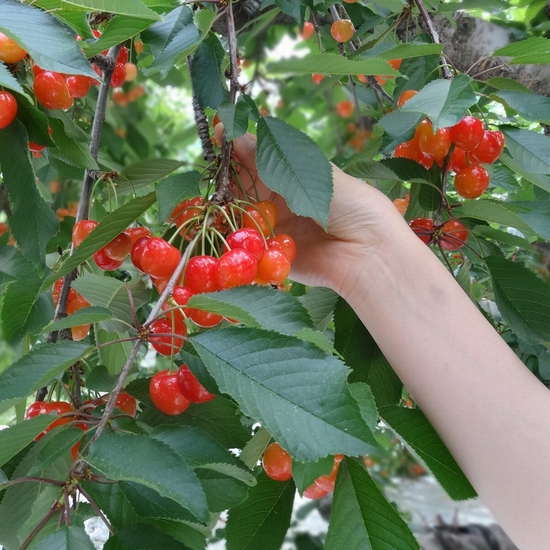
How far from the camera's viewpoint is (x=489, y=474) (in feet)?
2.54

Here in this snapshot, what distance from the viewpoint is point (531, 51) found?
2.83 feet

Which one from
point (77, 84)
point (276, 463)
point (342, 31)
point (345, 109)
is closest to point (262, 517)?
point (276, 463)

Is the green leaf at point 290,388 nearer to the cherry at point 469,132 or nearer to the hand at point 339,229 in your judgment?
the hand at point 339,229

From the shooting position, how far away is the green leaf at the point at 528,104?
870 millimetres

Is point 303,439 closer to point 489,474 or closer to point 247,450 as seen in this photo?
point 247,450

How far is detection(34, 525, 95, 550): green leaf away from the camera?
0.48 meters

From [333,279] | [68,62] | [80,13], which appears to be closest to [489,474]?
[333,279]

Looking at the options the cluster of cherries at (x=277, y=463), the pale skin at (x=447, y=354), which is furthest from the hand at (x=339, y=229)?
the cluster of cherries at (x=277, y=463)

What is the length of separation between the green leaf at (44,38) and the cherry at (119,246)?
263 mm

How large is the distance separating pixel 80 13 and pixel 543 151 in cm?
74

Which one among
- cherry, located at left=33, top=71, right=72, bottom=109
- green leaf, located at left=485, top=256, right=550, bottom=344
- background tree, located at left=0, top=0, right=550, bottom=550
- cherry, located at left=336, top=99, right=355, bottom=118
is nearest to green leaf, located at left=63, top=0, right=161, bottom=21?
background tree, located at left=0, top=0, right=550, bottom=550

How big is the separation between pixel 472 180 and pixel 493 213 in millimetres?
96

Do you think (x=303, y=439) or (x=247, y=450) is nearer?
(x=303, y=439)

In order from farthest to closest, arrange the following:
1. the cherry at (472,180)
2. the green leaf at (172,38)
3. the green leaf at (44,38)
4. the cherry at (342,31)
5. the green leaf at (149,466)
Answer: the cherry at (342,31) → the cherry at (472,180) → the green leaf at (172,38) → the green leaf at (44,38) → the green leaf at (149,466)
